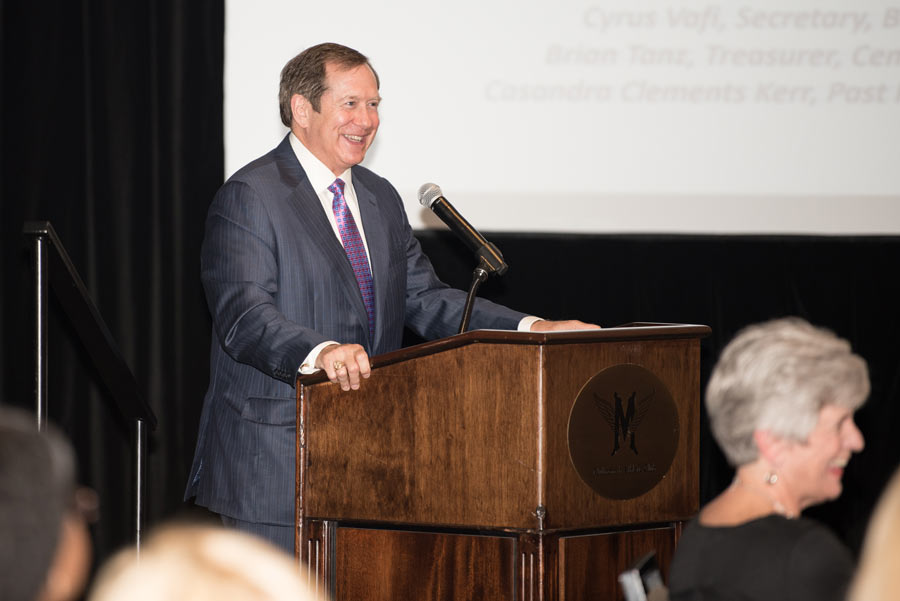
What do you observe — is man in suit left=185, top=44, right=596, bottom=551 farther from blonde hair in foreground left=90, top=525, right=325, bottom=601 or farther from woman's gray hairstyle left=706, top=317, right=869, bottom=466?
blonde hair in foreground left=90, top=525, right=325, bottom=601

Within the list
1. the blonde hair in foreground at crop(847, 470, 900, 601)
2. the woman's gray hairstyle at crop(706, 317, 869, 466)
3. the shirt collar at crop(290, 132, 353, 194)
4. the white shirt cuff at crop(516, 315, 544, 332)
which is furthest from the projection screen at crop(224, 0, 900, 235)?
the blonde hair in foreground at crop(847, 470, 900, 601)

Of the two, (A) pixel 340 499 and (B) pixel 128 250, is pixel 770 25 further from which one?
(A) pixel 340 499

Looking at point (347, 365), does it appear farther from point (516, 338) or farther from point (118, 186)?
point (118, 186)

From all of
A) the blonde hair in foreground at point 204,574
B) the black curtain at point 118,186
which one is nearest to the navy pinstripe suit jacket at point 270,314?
the blonde hair in foreground at point 204,574

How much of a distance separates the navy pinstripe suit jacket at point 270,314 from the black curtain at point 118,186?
186 centimetres

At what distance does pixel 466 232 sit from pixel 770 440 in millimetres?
1063

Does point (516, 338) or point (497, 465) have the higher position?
point (516, 338)

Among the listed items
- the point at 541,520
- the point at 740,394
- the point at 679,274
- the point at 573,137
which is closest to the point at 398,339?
the point at 541,520

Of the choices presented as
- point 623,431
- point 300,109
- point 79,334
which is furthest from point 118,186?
point 623,431

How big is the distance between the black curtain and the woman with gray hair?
10.8ft

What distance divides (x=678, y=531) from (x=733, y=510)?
0.77 metres

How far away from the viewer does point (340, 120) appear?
9.66ft

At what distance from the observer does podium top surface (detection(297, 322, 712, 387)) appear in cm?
233

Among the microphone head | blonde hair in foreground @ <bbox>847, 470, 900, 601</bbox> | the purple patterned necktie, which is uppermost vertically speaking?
the microphone head
